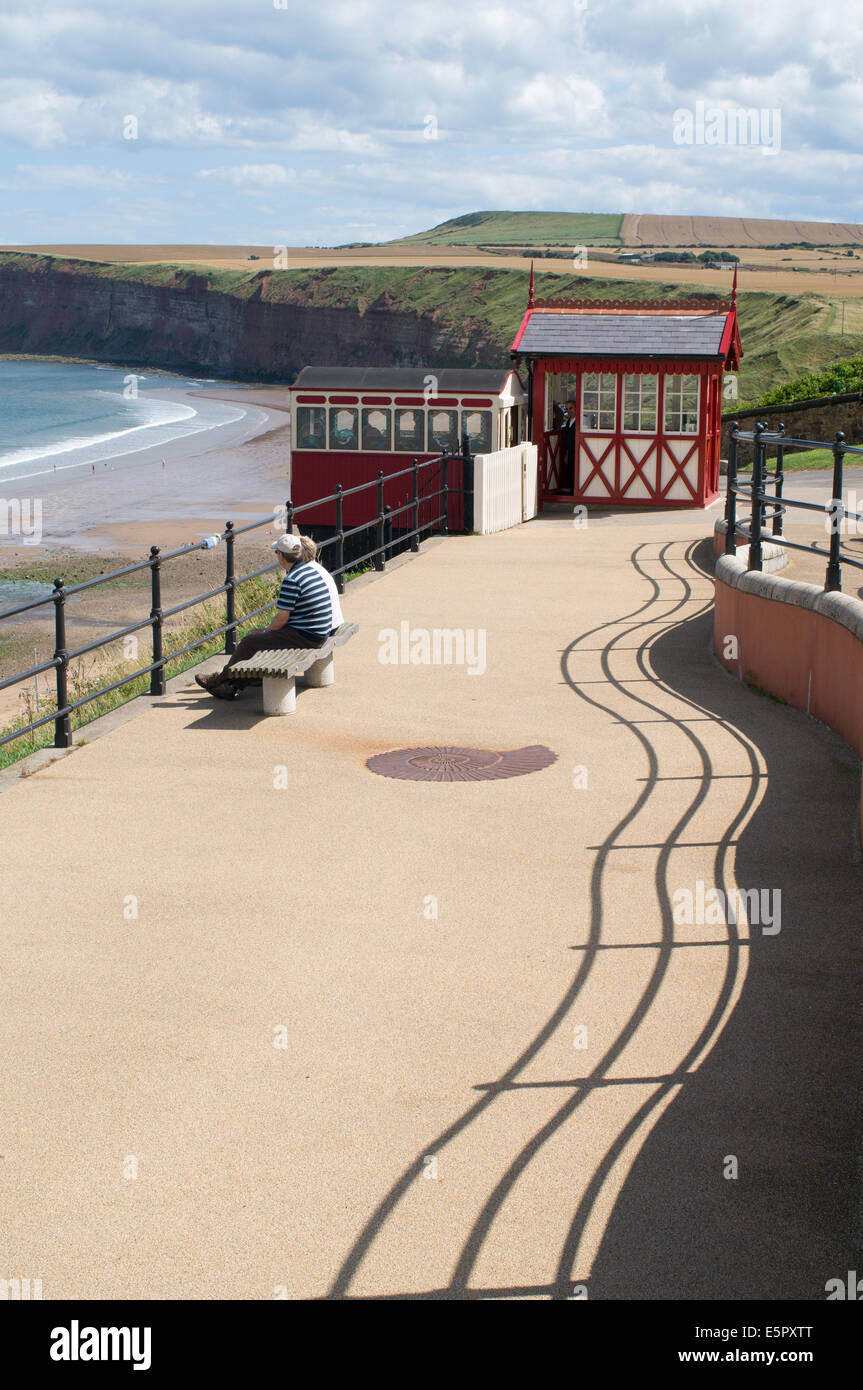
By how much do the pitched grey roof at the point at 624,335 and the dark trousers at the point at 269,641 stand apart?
15.9m

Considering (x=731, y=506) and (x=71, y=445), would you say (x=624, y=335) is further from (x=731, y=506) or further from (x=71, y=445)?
(x=71, y=445)

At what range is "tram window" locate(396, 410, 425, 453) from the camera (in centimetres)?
2516

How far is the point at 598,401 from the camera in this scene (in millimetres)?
26078

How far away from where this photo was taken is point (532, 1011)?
5836 millimetres

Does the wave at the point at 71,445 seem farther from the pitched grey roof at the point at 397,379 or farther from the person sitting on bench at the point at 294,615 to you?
the person sitting on bench at the point at 294,615

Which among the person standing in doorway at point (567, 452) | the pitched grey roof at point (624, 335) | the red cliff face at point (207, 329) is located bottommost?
the person standing in doorway at point (567, 452)

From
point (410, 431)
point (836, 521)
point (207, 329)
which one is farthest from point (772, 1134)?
point (207, 329)

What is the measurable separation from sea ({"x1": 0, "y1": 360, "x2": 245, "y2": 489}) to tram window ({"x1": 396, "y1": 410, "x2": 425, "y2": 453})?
36165 mm

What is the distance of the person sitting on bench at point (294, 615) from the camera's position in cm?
1086

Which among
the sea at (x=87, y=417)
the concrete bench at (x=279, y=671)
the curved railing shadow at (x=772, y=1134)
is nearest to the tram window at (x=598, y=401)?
the concrete bench at (x=279, y=671)

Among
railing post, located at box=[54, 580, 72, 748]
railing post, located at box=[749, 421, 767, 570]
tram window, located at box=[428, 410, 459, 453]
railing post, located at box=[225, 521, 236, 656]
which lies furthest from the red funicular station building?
railing post, located at box=[54, 580, 72, 748]

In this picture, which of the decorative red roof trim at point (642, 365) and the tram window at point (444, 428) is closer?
the tram window at point (444, 428)

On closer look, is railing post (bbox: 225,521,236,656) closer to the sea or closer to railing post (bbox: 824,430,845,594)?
railing post (bbox: 824,430,845,594)

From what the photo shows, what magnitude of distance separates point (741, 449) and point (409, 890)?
30836mm
